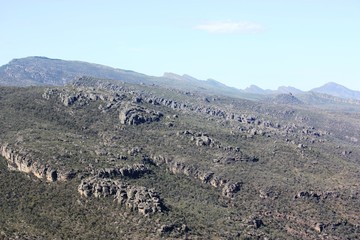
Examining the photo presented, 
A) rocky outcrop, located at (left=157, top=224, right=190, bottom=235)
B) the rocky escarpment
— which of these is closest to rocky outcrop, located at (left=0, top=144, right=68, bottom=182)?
the rocky escarpment

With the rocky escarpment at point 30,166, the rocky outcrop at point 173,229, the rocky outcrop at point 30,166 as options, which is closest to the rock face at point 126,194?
the rocky outcrop at point 173,229

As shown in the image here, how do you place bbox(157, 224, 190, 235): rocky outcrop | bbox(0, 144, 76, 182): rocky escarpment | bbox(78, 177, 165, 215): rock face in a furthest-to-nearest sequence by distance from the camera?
1. bbox(0, 144, 76, 182): rocky escarpment
2. bbox(78, 177, 165, 215): rock face
3. bbox(157, 224, 190, 235): rocky outcrop

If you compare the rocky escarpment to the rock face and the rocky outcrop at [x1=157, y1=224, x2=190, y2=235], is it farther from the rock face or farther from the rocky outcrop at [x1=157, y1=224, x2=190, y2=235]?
the rocky outcrop at [x1=157, y1=224, x2=190, y2=235]

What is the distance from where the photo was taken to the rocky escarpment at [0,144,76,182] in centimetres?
18038

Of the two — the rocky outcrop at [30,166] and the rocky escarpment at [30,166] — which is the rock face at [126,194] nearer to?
the rocky escarpment at [30,166]

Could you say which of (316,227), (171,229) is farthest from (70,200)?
(316,227)

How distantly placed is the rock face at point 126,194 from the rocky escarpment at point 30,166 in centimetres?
1010

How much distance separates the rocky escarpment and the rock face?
33.1ft

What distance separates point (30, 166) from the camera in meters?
185

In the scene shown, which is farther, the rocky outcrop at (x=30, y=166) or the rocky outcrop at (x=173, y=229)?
the rocky outcrop at (x=30, y=166)

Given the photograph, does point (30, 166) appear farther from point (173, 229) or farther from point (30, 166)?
point (173, 229)

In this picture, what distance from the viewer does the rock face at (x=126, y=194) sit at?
164750 millimetres

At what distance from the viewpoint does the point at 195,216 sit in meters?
178

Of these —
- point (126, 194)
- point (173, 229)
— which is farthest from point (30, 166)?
point (173, 229)
